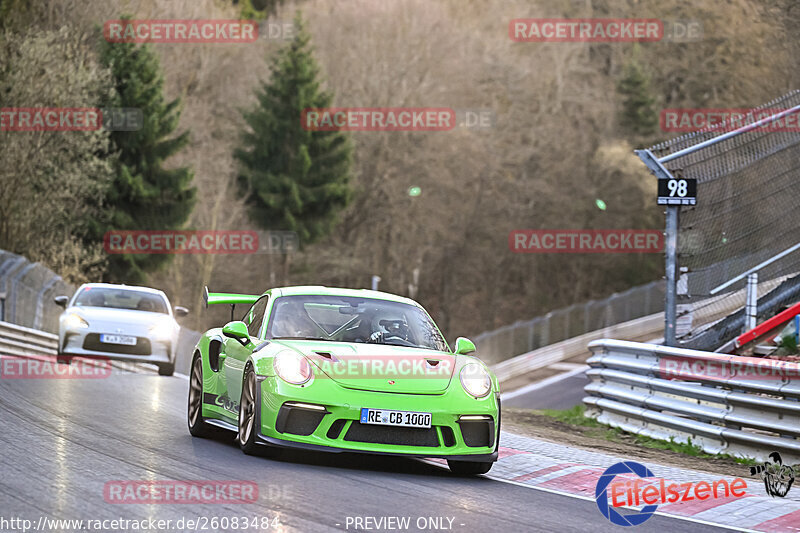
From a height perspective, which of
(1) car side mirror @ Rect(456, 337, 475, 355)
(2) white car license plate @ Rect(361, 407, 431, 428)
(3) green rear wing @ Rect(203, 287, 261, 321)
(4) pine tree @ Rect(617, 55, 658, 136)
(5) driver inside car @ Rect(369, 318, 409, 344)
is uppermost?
(4) pine tree @ Rect(617, 55, 658, 136)

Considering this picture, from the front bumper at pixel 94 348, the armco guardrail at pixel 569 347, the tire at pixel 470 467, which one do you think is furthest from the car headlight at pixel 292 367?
the armco guardrail at pixel 569 347

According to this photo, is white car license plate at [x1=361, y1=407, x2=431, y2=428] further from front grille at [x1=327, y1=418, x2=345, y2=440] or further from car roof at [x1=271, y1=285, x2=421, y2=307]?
car roof at [x1=271, y1=285, x2=421, y2=307]

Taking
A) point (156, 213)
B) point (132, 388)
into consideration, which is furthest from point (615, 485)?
point (156, 213)

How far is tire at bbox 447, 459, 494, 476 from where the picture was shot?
9.37 meters

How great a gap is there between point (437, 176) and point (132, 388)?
45.1 metres

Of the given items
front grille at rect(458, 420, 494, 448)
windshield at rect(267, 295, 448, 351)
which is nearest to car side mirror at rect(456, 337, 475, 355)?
windshield at rect(267, 295, 448, 351)

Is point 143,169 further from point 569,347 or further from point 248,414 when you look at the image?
point 248,414

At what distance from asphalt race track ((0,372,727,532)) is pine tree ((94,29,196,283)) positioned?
35075mm

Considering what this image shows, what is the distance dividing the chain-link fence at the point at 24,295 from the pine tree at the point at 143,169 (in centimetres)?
1715

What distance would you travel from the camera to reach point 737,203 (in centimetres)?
1502

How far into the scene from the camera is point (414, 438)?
8953 millimetres

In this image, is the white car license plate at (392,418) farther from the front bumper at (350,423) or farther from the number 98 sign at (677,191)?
the number 98 sign at (677,191)

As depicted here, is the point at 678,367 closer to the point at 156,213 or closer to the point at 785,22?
the point at 785,22

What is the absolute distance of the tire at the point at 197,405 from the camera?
35.9 feet
